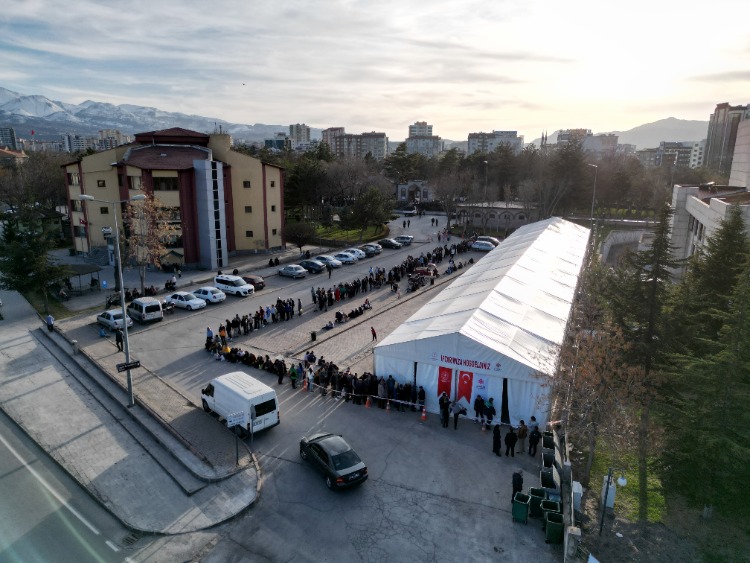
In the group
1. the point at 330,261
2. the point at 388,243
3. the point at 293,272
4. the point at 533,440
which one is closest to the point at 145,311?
the point at 293,272

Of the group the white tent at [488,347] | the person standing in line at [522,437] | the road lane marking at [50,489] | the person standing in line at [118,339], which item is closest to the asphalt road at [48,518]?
the road lane marking at [50,489]

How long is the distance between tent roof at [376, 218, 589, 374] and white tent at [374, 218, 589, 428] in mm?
51

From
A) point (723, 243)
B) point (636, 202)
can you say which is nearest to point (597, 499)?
point (723, 243)

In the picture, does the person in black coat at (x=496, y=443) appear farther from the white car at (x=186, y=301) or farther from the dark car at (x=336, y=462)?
the white car at (x=186, y=301)

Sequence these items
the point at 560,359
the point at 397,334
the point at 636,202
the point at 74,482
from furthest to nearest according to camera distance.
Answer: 1. the point at 636,202
2. the point at 397,334
3. the point at 560,359
4. the point at 74,482

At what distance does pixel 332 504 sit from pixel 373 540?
1.69m

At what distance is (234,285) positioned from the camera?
33.8m

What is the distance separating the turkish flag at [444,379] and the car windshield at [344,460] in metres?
5.11

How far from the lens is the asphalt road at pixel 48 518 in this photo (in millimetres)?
11555

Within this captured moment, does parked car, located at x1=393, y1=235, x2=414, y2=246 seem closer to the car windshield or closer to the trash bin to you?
the car windshield

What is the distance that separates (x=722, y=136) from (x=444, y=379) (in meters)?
161

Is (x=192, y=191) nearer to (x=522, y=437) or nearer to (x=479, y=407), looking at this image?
(x=479, y=407)

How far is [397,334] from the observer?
65.9ft

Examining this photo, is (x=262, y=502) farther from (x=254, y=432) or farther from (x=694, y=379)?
(x=694, y=379)
